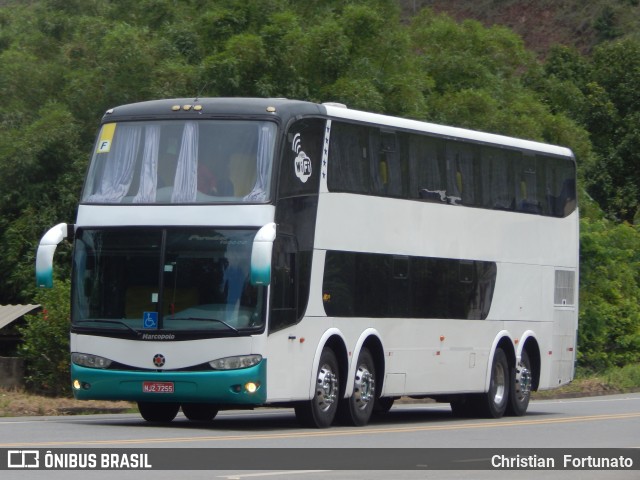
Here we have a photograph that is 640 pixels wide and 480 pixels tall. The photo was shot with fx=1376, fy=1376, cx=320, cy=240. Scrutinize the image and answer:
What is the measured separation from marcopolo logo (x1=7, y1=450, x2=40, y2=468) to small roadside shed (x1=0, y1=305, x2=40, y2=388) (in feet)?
40.8

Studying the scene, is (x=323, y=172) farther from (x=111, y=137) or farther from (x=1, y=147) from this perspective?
(x=1, y=147)

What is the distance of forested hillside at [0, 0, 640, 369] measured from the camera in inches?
1276

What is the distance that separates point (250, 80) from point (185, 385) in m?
17.7

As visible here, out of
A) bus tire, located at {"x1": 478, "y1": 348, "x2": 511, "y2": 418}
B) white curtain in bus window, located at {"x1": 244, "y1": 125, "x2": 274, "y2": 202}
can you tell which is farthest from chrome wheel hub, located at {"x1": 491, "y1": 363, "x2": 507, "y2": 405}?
white curtain in bus window, located at {"x1": 244, "y1": 125, "x2": 274, "y2": 202}

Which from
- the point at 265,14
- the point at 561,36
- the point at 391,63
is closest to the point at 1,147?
the point at 265,14

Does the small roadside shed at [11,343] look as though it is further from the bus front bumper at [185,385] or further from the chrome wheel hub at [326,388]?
the chrome wheel hub at [326,388]

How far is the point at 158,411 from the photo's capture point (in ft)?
59.2

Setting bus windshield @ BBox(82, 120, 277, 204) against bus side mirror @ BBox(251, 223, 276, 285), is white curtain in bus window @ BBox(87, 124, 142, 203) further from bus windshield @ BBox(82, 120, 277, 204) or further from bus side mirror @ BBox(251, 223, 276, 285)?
bus side mirror @ BBox(251, 223, 276, 285)

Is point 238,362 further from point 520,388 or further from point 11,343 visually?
point 11,343

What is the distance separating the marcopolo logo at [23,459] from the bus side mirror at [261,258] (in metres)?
3.90

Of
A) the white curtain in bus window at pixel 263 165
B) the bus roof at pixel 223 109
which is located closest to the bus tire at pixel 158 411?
the white curtain in bus window at pixel 263 165

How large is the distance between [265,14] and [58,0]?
962cm

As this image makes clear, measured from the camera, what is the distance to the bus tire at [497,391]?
21750 mm

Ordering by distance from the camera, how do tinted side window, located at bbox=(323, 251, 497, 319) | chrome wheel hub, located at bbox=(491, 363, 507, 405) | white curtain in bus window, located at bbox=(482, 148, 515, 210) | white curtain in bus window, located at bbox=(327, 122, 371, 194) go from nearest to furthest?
white curtain in bus window, located at bbox=(327, 122, 371, 194)
tinted side window, located at bbox=(323, 251, 497, 319)
white curtain in bus window, located at bbox=(482, 148, 515, 210)
chrome wheel hub, located at bbox=(491, 363, 507, 405)
